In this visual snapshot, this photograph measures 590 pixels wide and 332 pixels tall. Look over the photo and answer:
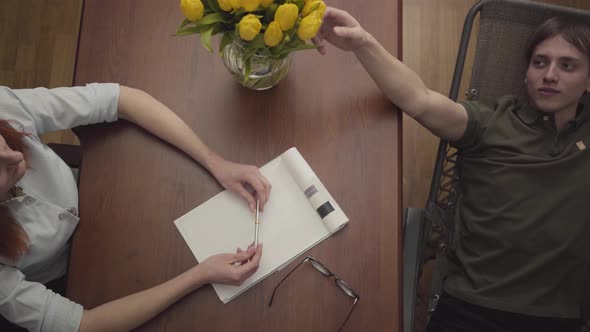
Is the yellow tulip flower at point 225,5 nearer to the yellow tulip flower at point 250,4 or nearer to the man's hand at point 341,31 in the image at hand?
the yellow tulip flower at point 250,4

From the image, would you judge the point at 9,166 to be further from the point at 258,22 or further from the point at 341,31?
the point at 341,31

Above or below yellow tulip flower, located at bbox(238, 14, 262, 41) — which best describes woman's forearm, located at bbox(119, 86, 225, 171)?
below

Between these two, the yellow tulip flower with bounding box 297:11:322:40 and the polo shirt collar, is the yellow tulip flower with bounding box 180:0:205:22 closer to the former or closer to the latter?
the yellow tulip flower with bounding box 297:11:322:40

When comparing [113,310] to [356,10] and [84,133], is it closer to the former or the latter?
[84,133]

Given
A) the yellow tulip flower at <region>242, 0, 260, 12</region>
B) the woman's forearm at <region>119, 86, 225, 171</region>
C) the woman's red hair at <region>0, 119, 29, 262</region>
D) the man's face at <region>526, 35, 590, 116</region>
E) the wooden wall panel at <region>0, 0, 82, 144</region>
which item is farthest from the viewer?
the wooden wall panel at <region>0, 0, 82, 144</region>

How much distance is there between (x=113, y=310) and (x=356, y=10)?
833 mm

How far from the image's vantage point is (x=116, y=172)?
95 cm

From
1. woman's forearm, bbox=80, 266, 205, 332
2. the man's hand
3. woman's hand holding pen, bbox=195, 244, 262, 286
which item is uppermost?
the man's hand

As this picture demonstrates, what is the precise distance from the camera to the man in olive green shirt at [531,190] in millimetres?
1106

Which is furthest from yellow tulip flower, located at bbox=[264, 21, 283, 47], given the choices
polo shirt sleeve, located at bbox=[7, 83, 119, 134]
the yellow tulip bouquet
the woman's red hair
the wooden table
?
the woman's red hair

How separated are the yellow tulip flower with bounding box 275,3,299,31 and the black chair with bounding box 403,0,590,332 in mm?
582

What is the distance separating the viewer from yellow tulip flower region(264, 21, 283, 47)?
71 centimetres

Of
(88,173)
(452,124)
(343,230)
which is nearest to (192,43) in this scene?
(88,173)

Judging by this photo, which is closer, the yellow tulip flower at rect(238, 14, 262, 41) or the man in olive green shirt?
the yellow tulip flower at rect(238, 14, 262, 41)
